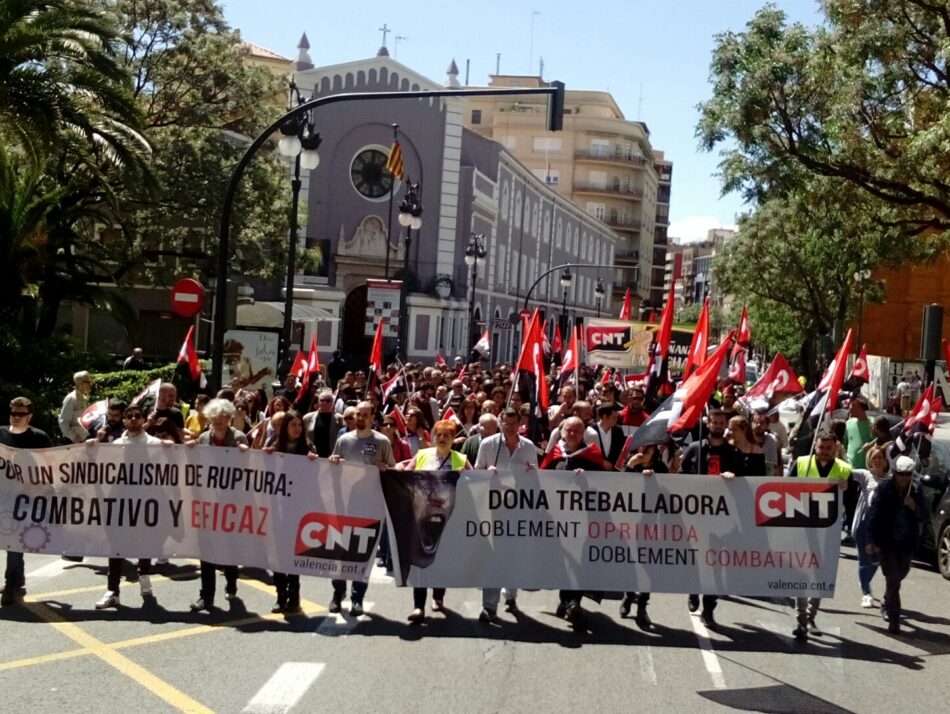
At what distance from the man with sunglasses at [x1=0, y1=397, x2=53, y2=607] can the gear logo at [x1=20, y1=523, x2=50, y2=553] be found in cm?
9

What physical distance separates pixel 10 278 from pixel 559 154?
271ft

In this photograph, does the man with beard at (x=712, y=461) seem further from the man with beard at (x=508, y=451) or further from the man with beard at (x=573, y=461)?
the man with beard at (x=508, y=451)

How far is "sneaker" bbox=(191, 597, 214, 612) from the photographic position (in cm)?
1009

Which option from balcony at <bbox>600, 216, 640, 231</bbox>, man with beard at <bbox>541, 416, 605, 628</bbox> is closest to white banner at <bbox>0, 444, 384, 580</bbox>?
man with beard at <bbox>541, 416, 605, 628</bbox>

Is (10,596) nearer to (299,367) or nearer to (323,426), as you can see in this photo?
(323,426)

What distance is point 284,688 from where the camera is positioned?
7836 mm

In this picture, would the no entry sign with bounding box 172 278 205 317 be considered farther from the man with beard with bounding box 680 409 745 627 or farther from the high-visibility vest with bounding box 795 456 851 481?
the high-visibility vest with bounding box 795 456 851 481

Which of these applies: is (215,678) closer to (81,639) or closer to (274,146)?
(81,639)

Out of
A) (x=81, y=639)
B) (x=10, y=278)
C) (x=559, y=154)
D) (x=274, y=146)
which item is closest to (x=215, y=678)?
(x=81, y=639)

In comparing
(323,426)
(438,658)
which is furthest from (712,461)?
(323,426)

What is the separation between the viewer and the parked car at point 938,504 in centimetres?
1362

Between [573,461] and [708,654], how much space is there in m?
1.80

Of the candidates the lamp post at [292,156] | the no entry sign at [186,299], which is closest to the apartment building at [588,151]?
the lamp post at [292,156]

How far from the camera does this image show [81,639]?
8.97m
